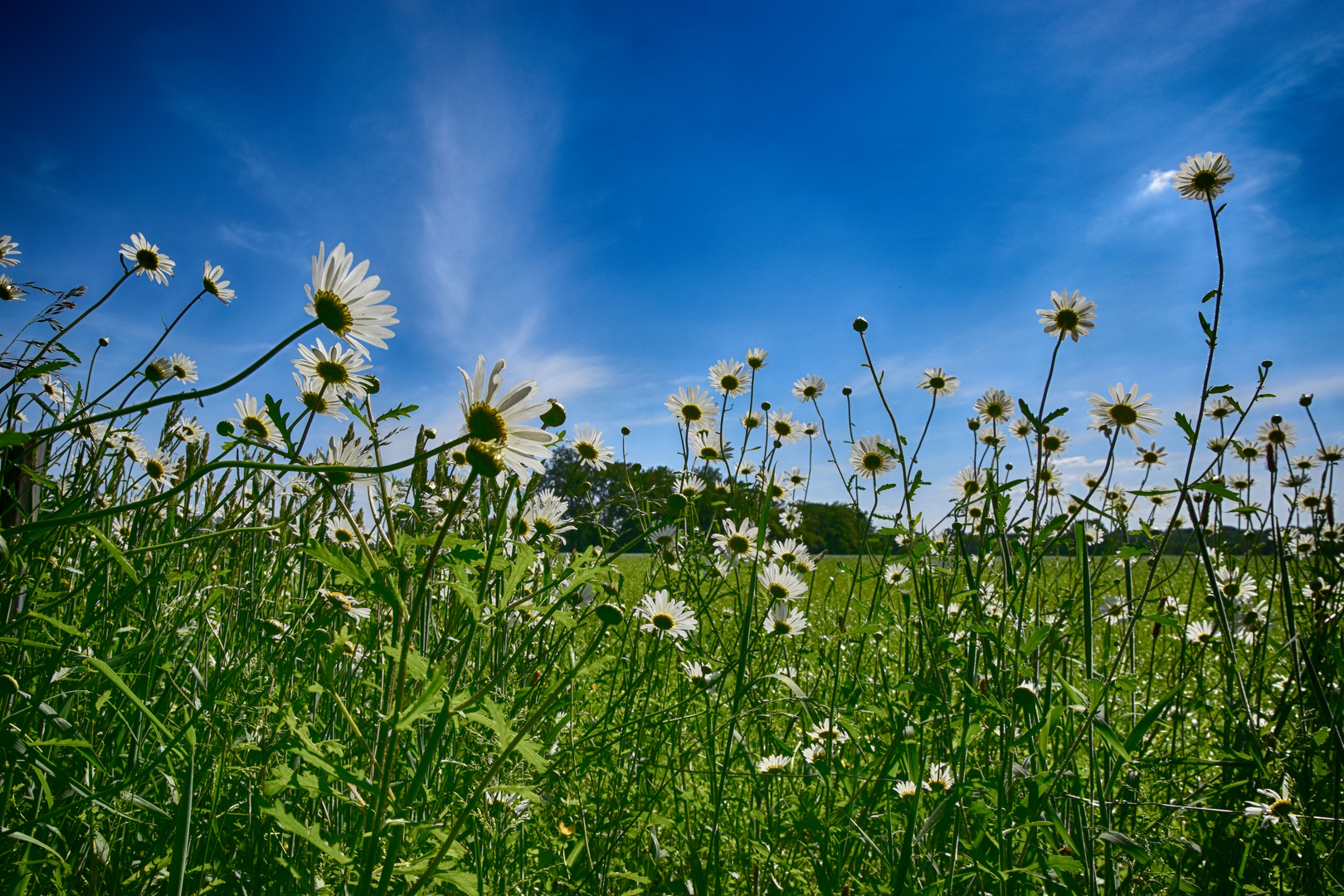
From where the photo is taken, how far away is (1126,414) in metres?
2.35

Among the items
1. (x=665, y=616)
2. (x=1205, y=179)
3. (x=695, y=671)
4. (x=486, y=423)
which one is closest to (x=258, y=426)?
(x=665, y=616)

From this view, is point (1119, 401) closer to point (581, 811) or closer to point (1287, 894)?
point (1287, 894)

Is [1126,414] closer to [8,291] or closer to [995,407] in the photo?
[995,407]

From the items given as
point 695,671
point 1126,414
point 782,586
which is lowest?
point 695,671

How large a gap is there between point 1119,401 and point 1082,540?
5.32 ft

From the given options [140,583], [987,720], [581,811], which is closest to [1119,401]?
[987,720]

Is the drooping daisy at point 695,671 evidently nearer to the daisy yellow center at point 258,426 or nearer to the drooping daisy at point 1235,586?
the daisy yellow center at point 258,426

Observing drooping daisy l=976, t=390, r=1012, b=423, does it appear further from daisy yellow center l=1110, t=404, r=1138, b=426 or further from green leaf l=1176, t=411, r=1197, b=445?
green leaf l=1176, t=411, r=1197, b=445

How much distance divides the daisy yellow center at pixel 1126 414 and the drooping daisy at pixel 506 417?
2.39 m

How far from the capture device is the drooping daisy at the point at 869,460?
10.7 ft

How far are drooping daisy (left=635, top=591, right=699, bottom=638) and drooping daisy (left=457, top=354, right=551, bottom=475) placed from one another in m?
1.00

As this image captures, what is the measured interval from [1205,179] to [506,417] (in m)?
2.52

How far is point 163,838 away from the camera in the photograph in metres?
1.17

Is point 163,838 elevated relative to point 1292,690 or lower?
lower
